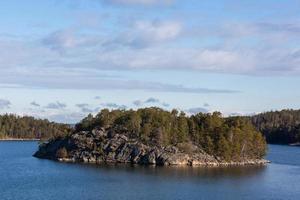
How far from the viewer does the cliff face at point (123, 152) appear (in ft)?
517

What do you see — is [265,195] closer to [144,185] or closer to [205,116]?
[144,185]

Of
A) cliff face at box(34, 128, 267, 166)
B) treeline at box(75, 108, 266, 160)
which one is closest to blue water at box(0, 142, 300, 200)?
cliff face at box(34, 128, 267, 166)

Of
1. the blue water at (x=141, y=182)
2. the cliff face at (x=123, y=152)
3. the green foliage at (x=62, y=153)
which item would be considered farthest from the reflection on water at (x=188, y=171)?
the green foliage at (x=62, y=153)

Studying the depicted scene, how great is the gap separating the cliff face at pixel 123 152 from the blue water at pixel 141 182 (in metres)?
10.5

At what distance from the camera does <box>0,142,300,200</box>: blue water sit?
9810 centimetres

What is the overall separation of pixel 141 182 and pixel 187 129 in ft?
183

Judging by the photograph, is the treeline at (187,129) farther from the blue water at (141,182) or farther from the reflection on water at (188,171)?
the blue water at (141,182)

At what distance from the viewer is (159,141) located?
527ft

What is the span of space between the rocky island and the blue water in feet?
37.6

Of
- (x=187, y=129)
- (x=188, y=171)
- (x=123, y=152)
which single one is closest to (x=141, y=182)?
(x=188, y=171)

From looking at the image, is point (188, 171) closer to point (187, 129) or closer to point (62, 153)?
point (187, 129)

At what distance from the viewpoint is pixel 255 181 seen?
122 meters

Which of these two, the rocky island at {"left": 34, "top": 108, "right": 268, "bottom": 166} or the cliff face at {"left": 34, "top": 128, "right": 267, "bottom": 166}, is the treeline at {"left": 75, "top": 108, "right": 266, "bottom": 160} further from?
the cliff face at {"left": 34, "top": 128, "right": 267, "bottom": 166}

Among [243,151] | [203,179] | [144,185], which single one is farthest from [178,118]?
[144,185]
